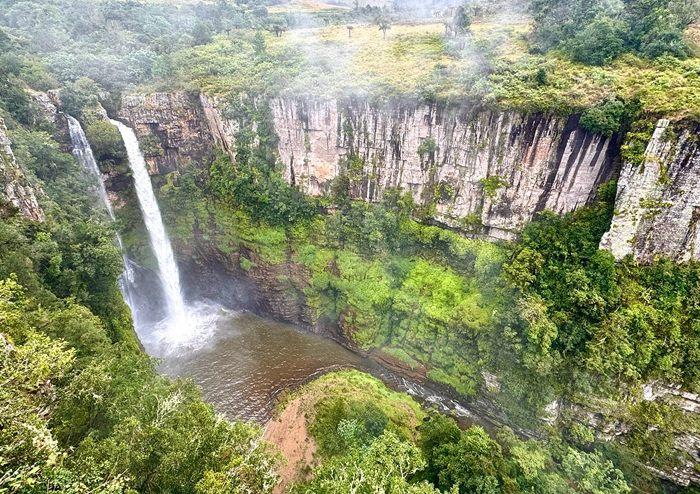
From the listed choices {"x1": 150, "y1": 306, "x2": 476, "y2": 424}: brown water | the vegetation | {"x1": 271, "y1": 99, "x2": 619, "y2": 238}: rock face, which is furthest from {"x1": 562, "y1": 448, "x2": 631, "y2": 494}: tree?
{"x1": 271, "y1": 99, "x2": 619, "y2": 238}: rock face

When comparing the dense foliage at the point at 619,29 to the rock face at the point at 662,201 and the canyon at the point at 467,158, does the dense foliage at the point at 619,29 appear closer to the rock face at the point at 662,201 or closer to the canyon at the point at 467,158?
the canyon at the point at 467,158

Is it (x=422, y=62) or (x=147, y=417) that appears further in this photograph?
(x=422, y=62)

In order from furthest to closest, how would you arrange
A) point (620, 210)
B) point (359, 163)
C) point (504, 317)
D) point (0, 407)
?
point (359, 163) < point (504, 317) < point (620, 210) < point (0, 407)

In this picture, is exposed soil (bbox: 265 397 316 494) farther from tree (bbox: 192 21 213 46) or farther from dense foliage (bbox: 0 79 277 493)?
tree (bbox: 192 21 213 46)

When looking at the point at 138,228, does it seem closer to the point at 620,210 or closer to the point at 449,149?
the point at 449,149

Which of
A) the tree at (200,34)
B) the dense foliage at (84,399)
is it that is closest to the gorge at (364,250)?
the dense foliage at (84,399)

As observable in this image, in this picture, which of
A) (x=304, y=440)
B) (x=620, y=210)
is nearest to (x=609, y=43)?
(x=620, y=210)

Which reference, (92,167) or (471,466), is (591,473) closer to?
(471,466)
